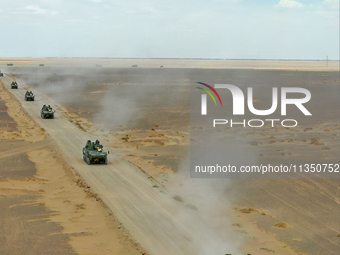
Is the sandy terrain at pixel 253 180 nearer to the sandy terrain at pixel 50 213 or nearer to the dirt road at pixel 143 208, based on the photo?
the dirt road at pixel 143 208

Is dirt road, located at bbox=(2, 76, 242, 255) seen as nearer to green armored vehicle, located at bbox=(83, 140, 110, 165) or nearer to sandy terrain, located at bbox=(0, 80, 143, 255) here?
green armored vehicle, located at bbox=(83, 140, 110, 165)

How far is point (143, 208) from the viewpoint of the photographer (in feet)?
82.0

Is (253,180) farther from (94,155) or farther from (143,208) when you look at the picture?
(94,155)

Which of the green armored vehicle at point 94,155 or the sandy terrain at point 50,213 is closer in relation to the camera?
the sandy terrain at point 50,213

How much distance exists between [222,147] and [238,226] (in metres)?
17.8

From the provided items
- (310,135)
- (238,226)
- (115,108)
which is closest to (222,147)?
(310,135)

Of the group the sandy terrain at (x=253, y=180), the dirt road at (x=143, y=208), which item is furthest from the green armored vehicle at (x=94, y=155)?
the sandy terrain at (x=253, y=180)

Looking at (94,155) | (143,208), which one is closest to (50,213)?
(143,208)

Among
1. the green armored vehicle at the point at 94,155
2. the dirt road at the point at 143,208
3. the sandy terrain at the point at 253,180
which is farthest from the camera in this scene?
the green armored vehicle at the point at 94,155

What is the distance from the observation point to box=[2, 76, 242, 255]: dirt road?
20.8m

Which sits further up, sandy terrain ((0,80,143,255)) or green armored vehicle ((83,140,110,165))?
green armored vehicle ((83,140,110,165))

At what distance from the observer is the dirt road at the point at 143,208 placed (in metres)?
20.8

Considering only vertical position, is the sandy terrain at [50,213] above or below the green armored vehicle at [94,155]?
below

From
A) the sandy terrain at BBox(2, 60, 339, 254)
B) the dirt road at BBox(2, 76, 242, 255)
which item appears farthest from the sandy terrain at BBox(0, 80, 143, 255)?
the sandy terrain at BBox(2, 60, 339, 254)
